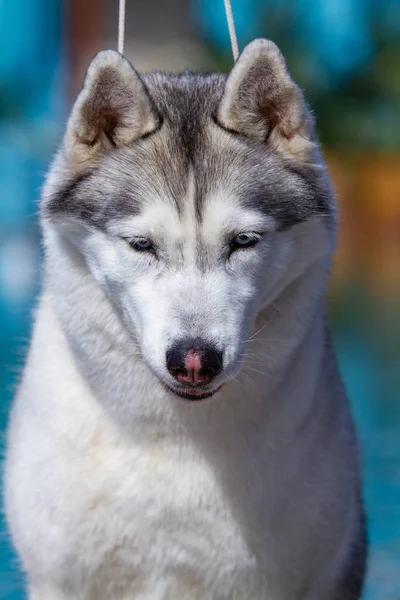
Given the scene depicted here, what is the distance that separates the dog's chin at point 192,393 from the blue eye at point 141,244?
335 mm

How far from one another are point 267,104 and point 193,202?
38 centimetres

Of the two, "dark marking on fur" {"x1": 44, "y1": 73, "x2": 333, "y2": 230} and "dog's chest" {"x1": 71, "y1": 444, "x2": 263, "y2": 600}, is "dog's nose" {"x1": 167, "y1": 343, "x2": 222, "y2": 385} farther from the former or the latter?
"dog's chest" {"x1": 71, "y1": 444, "x2": 263, "y2": 600}

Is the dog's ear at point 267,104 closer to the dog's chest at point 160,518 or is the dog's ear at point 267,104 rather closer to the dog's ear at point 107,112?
the dog's ear at point 107,112

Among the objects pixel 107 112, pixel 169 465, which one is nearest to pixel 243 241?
pixel 107 112

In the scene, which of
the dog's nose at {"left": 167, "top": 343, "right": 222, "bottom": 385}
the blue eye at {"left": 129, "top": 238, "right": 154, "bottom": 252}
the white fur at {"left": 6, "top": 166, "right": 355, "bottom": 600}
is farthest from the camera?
the white fur at {"left": 6, "top": 166, "right": 355, "bottom": 600}

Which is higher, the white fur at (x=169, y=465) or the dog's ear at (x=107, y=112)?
the dog's ear at (x=107, y=112)

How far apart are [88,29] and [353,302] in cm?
784

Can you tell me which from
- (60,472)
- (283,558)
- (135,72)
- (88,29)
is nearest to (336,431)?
(283,558)

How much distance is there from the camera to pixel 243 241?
268 cm

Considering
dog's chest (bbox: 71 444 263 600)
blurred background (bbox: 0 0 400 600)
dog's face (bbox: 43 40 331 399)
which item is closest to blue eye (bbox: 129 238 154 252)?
dog's face (bbox: 43 40 331 399)

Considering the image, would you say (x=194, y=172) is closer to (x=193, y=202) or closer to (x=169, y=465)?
(x=193, y=202)

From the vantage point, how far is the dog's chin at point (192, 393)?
261cm

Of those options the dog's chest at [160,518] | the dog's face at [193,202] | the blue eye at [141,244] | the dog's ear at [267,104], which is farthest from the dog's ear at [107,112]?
the dog's chest at [160,518]

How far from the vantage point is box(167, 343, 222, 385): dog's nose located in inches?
98.8
